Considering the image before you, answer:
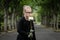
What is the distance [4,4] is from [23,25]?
34209 millimetres

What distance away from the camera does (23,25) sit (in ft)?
16.7

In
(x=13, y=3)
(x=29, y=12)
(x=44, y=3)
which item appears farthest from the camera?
(x=44, y=3)

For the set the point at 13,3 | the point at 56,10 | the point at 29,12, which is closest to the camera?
the point at 29,12

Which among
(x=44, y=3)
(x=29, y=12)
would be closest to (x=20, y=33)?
(x=29, y=12)

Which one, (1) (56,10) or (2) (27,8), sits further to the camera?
(1) (56,10)

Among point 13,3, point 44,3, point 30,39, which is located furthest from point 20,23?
point 44,3

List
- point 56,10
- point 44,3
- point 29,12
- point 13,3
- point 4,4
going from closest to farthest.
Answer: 1. point 29,12
2. point 4,4
3. point 13,3
4. point 56,10
5. point 44,3

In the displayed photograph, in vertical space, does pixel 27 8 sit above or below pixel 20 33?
above

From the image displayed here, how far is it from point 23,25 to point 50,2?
4810 cm

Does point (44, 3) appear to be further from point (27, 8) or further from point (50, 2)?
point (27, 8)

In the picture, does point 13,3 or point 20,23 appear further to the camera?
point 13,3

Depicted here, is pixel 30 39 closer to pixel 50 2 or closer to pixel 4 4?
pixel 4 4

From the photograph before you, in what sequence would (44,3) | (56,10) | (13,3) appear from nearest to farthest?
(13,3) → (56,10) → (44,3)

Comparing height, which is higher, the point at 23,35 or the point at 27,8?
the point at 27,8
